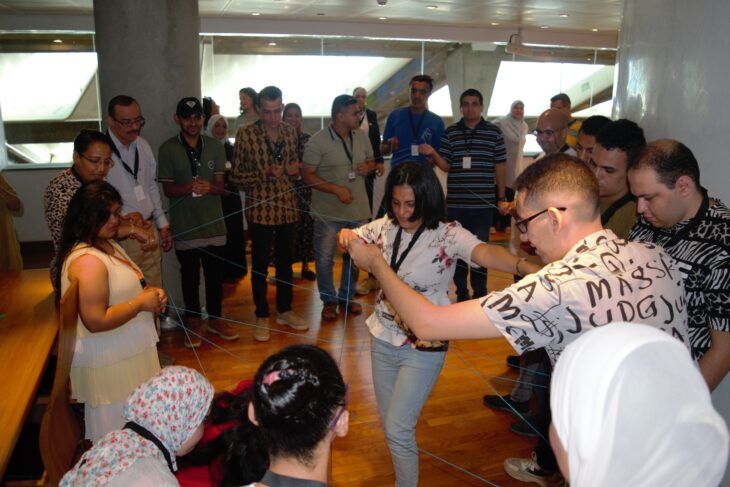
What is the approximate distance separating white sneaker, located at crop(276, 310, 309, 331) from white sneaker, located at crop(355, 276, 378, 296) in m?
0.91

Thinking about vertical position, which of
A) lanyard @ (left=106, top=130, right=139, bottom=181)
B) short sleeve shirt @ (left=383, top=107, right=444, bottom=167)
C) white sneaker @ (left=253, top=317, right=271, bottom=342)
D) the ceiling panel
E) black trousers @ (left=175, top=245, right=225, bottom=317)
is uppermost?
the ceiling panel

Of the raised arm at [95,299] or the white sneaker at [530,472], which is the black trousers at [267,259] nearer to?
the raised arm at [95,299]

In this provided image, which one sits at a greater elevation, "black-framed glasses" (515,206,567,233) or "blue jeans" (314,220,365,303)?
"black-framed glasses" (515,206,567,233)

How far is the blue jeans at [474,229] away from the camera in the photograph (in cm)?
531

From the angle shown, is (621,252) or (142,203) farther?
(142,203)

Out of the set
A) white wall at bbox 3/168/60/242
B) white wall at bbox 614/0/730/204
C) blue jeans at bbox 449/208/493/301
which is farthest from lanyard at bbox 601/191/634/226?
white wall at bbox 3/168/60/242

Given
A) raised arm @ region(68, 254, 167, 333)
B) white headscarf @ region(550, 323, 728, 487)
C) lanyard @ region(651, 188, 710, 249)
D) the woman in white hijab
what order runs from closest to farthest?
white headscarf @ region(550, 323, 728, 487) → lanyard @ region(651, 188, 710, 249) → raised arm @ region(68, 254, 167, 333) → the woman in white hijab

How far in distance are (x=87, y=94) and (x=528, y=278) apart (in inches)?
342

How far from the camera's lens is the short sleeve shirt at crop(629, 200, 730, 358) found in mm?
2023

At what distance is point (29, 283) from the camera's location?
399 cm

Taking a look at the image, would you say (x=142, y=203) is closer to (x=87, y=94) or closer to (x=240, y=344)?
(x=240, y=344)

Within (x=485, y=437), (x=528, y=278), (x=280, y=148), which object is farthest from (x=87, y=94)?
(x=528, y=278)

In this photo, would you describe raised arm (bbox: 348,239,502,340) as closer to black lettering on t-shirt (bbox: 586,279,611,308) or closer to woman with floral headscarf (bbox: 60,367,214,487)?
black lettering on t-shirt (bbox: 586,279,611,308)

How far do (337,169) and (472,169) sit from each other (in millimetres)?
1191
